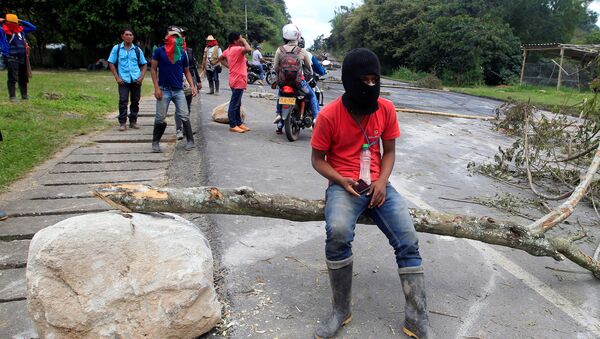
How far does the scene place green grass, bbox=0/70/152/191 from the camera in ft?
20.2

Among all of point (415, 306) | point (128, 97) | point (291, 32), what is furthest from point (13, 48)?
point (415, 306)

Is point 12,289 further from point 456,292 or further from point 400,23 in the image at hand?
point 400,23

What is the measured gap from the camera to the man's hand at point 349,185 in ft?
9.59

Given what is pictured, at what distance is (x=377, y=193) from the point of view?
2.91 metres

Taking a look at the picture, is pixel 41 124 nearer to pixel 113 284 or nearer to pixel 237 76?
pixel 237 76

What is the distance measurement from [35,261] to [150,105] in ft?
33.0

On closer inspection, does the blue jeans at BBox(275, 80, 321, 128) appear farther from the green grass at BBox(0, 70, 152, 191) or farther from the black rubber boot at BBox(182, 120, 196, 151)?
the green grass at BBox(0, 70, 152, 191)

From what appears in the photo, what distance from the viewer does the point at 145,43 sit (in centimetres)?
2584

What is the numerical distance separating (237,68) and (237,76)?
216mm

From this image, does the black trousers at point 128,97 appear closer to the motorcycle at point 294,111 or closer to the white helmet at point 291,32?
the motorcycle at point 294,111

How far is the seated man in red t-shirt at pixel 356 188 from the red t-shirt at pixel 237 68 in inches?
208

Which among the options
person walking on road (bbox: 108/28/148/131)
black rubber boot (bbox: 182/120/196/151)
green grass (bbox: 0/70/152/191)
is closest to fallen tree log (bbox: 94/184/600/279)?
green grass (bbox: 0/70/152/191)

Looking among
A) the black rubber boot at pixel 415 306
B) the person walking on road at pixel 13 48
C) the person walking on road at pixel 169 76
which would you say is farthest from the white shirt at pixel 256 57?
the black rubber boot at pixel 415 306

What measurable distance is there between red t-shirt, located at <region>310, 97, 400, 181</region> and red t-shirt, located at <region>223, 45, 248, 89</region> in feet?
17.4
